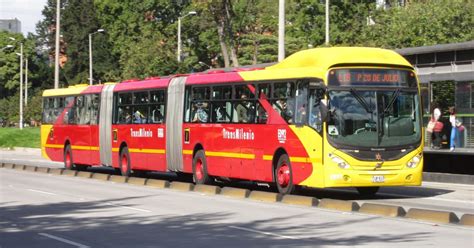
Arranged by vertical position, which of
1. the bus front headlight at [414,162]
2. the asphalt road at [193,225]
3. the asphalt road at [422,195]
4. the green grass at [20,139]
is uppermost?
the green grass at [20,139]

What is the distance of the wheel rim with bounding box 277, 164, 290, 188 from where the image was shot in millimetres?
22984

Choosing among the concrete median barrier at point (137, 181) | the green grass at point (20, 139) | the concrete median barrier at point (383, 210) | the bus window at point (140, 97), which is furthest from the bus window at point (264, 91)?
the green grass at point (20, 139)

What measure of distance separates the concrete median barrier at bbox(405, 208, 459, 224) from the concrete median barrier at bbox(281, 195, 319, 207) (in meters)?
3.24

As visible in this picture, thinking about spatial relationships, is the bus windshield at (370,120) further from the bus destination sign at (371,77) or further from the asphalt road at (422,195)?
the asphalt road at (422,195)

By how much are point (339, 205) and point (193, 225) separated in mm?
3840

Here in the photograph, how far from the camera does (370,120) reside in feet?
70.7

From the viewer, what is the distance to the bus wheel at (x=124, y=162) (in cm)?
3316

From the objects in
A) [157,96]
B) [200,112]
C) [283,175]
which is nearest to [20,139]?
[157,96]

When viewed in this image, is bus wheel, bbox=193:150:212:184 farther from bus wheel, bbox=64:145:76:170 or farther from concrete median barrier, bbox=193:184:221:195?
bus wheel, bbox=64:145:76:170

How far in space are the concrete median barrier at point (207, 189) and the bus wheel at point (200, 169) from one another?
1.17 meters

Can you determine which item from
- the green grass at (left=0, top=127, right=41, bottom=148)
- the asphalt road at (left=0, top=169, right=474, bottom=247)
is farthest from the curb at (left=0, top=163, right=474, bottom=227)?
the green grass at (left=0, top=127, right=41, bottom=148)

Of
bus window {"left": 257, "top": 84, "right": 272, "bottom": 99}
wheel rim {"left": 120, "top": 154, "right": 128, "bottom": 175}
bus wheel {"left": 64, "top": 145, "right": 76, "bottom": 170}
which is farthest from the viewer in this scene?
bus wheel {"left": 64, "top": 145, "right": 76, "bottom": 170}

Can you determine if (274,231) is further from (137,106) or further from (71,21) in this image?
(71,21)

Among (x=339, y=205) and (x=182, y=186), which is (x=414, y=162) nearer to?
(x=339, y=205)
